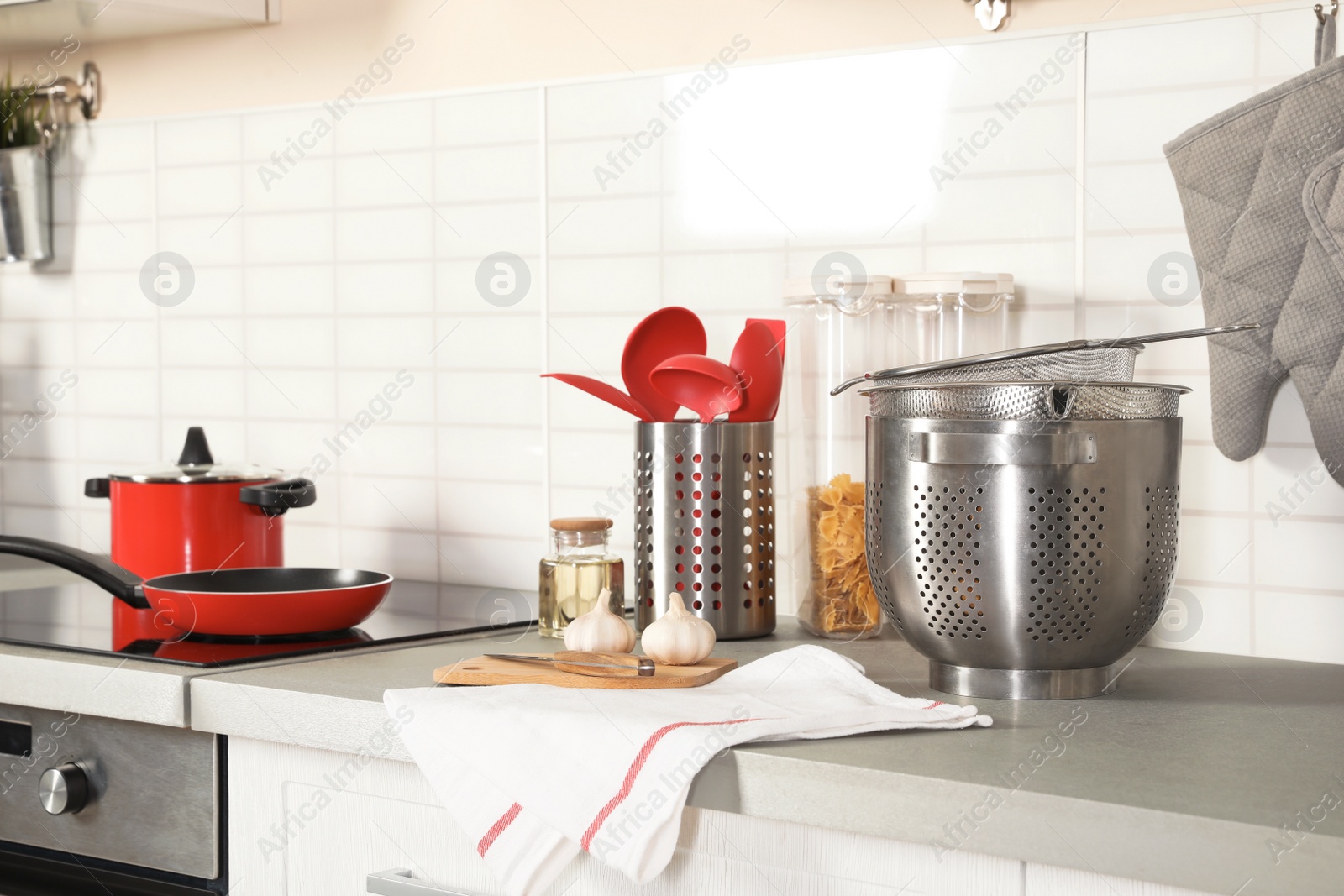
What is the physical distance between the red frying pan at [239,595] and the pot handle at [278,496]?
11 cm

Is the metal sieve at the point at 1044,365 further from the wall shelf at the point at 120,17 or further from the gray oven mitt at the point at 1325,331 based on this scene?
the wall shelf at the point at 120,17

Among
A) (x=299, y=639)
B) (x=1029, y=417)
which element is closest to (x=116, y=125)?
(x=299, y=639)

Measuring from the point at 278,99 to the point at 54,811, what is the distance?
103 cm

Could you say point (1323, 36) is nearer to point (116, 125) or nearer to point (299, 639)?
point (299, 639)

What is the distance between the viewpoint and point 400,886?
1.02 m

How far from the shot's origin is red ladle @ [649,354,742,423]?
127 centimetres

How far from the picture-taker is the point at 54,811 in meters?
1.17

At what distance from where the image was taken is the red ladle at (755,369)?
4.28 ft

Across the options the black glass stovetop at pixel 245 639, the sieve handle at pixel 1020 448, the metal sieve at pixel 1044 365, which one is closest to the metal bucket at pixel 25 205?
the black glass stovetop at pixel 245 639

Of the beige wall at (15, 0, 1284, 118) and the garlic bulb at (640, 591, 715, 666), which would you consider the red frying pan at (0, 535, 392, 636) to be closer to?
the garlic bulb at (640, 591, 715, 666)

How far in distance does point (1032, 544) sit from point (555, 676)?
1.23 ft

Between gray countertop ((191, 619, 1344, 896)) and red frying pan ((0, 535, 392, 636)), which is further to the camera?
red frying pan ((0, 535, 392, 636))

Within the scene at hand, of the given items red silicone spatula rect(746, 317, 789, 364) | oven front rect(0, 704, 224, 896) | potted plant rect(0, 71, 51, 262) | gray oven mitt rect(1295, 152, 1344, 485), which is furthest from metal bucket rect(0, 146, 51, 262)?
gray oven mitt rect(1295, 152, 1344, 485)

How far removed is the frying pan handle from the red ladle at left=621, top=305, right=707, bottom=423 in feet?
1.73
